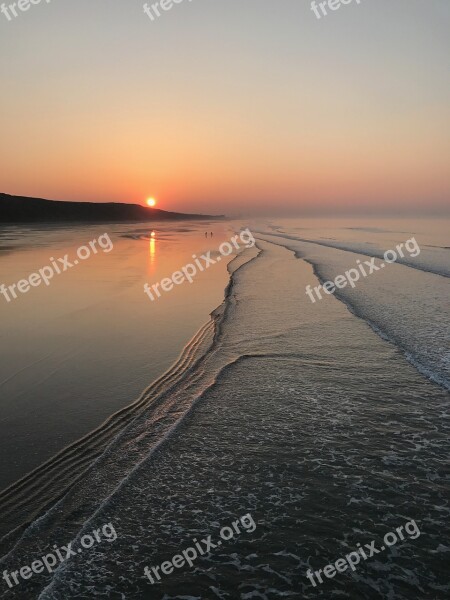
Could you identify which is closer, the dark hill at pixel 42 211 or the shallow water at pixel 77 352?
the shallow water at pixel 77 352

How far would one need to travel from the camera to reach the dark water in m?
3.72

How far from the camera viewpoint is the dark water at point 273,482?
3721 millimetres

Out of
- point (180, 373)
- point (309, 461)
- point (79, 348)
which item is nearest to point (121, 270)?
point (79, 348)

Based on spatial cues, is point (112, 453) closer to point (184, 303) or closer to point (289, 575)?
point (289, 575)

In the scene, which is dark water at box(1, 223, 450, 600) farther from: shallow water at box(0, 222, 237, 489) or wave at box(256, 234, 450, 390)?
shallow water at box(0, 222, 237, 489)

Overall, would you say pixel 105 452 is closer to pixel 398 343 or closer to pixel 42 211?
pixel 398 343

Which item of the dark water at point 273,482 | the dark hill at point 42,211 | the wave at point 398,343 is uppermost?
the dark hill at point 42,211

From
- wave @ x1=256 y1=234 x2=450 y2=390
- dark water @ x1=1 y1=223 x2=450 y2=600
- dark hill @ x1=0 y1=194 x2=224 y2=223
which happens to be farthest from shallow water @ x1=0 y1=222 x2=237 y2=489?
Answer: dark hill @ x1=0 y1=194 x2=224 y2=223

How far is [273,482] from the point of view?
5047 millimetres

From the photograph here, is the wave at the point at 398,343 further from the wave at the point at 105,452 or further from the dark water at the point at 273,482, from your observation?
the wave at the point at 105,452

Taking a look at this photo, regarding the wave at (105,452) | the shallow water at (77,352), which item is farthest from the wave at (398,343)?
the shallow water at (77,352)

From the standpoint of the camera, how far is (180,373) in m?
8.62

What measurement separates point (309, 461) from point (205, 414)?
207 centimetres

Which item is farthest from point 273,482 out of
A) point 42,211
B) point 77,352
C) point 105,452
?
point 42,211
